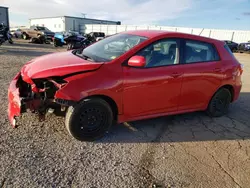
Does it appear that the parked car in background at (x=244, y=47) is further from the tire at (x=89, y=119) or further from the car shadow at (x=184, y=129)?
the tire at (x=89, y=119)

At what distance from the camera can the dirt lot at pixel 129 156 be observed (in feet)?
8.79

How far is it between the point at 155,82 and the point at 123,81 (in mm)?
590

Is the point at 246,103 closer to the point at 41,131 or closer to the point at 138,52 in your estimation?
the point at 138,52

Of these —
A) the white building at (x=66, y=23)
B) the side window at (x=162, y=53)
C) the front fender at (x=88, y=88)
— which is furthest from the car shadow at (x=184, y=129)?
the white building at (x=66, y=23)

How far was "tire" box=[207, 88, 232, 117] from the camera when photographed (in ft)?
15.7

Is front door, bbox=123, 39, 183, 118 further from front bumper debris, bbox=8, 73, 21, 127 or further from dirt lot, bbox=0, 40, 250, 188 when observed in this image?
front bumper debris, bbox=8, 73, 21, 127

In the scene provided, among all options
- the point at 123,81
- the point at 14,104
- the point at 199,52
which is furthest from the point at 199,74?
the point at 14,104

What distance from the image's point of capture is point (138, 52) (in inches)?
144

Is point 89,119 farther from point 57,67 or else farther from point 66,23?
point 66,23

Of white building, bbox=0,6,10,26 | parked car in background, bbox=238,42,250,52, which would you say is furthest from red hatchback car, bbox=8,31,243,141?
white building, bbox=0,6,10,26

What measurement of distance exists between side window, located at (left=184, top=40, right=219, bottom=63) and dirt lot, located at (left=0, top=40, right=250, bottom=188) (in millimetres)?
1273

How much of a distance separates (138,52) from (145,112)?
1.00 meters

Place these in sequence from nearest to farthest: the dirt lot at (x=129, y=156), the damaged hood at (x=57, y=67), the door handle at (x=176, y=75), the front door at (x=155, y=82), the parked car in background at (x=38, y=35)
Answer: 1. the dirt lot at (x=129, y=156)
2. the damaged hood at (x=57, y=67)
3. the front door at (x=155, y=82)
4. the door handle at (x=176, y=75)
5. the parked car in background at (x=38, y=35)

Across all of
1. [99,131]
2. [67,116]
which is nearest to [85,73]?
[67,116]
